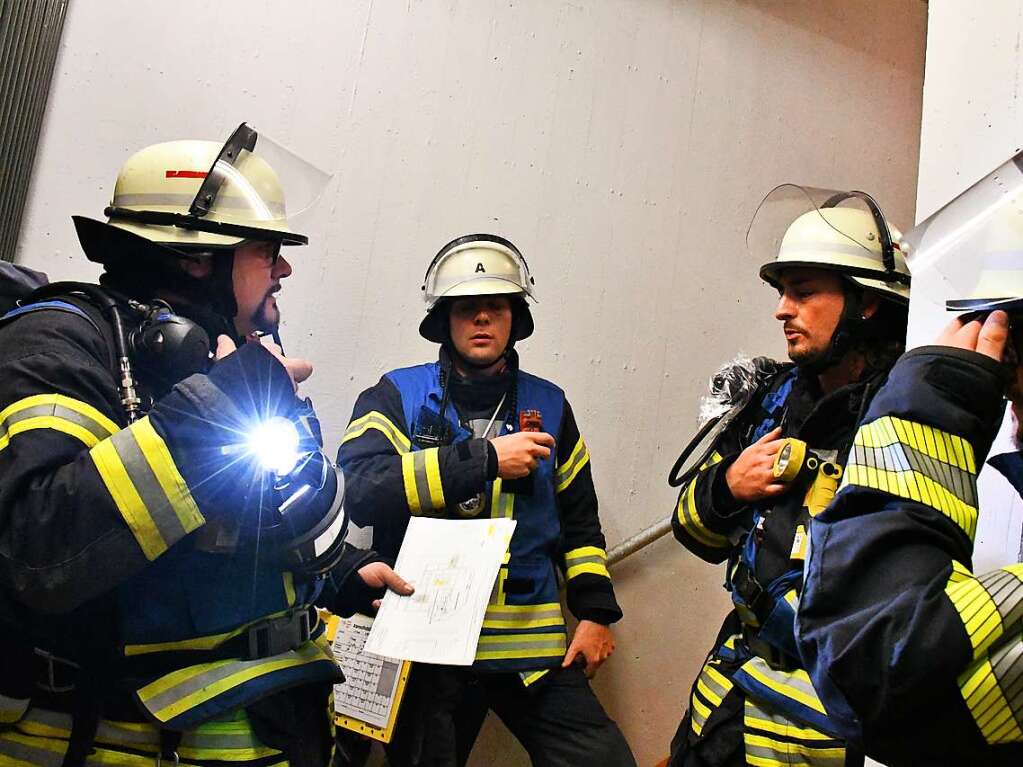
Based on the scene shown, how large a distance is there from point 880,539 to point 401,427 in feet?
6.26

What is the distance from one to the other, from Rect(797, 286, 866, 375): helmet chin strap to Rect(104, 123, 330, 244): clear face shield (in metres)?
1.44

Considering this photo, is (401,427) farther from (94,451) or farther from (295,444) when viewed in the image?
(94,451)

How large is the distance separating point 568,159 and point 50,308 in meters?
2.62

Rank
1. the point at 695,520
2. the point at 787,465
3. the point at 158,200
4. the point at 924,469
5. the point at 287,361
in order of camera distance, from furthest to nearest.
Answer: the point at 695,520, the point at 287,361, the point at 787,465, the point at 158,200, the point at 924,469

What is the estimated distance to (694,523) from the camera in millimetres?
2514

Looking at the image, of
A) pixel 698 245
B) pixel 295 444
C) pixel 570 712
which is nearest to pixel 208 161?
pixel 295 444

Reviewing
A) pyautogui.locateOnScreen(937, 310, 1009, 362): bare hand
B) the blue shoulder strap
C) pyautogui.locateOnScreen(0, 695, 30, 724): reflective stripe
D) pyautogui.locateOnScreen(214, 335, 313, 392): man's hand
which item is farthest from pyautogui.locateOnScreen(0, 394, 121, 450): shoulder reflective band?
pyautogui.locateOnScreen(937, 310, 1009, 362): bare hand

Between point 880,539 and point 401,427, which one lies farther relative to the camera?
point 401,427

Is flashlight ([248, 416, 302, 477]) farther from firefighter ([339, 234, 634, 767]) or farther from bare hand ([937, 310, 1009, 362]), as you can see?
bare hand ([937, 310, 1009, 362])

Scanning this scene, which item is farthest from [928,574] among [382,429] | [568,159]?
[568,159]

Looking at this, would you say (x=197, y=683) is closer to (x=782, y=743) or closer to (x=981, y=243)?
(x=782, y=743)

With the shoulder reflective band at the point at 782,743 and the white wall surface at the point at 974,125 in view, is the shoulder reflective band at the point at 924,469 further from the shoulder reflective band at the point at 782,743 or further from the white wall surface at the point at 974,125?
the shoulder reflective band at the point at 782,743

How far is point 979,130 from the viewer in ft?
5.81

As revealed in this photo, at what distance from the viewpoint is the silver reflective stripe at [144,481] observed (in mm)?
1435
